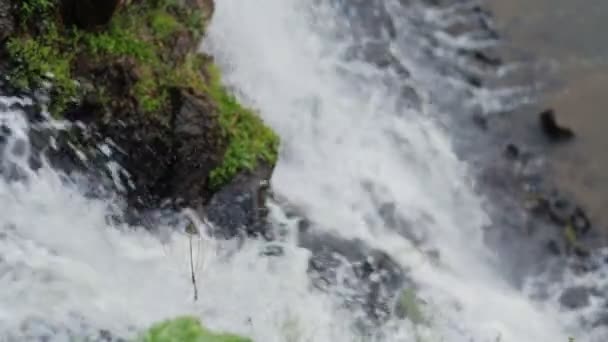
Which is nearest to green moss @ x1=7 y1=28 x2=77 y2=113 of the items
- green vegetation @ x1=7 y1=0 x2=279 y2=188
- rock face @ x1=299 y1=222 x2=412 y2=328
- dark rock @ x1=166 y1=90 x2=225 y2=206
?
green vegetation @ x1=7 y1=0 x2=279 y2=188

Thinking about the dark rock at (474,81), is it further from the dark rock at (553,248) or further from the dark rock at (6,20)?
the dark rock at (6,20)

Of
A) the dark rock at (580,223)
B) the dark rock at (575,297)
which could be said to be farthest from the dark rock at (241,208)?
the dark rock at (580,223)

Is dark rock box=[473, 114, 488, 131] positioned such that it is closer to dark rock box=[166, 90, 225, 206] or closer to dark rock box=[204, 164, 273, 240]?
dark rock box=[204, 164, 273, 240]

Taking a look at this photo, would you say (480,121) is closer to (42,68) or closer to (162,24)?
(162,24)

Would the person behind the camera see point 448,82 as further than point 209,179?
Yes

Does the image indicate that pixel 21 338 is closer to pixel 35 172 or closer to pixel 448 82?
pixel 35 172

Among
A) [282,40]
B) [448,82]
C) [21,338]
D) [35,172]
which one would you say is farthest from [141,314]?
[448,82]
